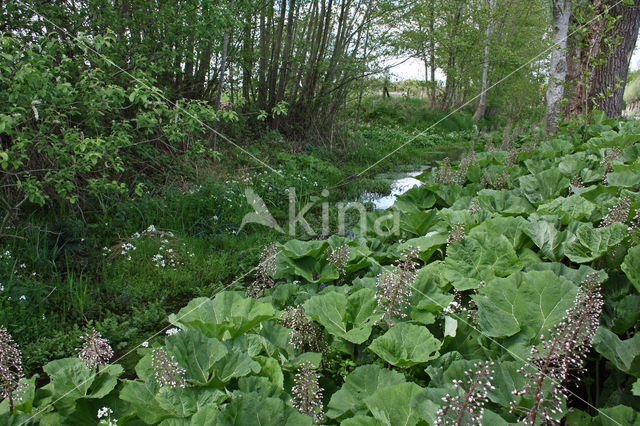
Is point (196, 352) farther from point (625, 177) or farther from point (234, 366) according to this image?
point (625, 177)

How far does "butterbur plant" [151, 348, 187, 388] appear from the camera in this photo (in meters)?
1.22

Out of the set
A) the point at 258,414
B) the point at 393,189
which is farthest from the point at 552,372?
the point at 393,189

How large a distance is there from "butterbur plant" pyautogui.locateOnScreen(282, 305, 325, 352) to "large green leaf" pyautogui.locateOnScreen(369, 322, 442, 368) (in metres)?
0.30

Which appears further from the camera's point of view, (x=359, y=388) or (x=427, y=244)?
(x=427, y=244)

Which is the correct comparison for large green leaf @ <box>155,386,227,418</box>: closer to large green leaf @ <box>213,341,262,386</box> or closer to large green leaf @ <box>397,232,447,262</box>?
large green leaf @ <box>213,341,262,386</box>

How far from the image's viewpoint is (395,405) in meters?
1.14

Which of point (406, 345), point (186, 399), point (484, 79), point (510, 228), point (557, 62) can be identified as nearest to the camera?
point (186, 399)

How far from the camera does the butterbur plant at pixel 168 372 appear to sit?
47.9 inches

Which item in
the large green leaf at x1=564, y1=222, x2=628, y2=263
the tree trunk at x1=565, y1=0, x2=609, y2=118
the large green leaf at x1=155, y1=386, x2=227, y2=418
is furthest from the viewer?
the tree trunk at x1=565, y1=0, x2=609, y2=118

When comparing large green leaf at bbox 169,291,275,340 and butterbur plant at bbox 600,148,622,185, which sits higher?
butterbur plant at bbox 600,148,622,185

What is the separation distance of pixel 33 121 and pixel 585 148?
15.8 ft

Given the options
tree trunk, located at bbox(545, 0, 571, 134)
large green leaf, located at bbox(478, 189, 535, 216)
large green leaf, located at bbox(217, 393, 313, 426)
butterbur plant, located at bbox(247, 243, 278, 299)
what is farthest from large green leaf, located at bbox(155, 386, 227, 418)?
tree trunk, located at bbox(545, 0, 571, 134)

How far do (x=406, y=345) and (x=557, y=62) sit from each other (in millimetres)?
5792

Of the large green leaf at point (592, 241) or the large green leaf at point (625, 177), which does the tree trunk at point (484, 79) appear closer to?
the large green leaf at point (625, 177)
